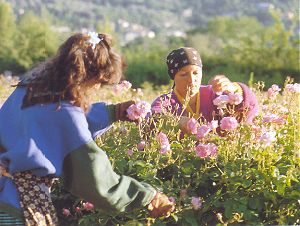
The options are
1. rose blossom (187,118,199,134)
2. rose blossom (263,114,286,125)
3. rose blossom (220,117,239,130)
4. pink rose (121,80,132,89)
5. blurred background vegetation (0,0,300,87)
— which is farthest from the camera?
blurred background vegetation (0,0,300,87)

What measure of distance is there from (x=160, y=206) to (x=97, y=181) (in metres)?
0.39

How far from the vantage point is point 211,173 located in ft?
10.1

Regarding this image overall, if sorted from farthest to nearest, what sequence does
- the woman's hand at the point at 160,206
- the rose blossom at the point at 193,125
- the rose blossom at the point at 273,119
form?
the rose blossom at the point at 273,119, the rose blossom at the point at 193,125, the woman's hand at the point at 160,206

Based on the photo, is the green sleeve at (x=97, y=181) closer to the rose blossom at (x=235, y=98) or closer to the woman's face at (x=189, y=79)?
the rose blossom at (x=235, y=98)

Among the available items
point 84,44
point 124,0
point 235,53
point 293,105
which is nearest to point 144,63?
point 235,53

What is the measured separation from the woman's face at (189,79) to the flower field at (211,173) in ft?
0.97

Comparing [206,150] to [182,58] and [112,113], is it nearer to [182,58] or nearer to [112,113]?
[112,113]

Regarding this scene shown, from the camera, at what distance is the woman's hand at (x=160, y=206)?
2803 millimetres

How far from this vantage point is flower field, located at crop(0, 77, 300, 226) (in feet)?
9.75

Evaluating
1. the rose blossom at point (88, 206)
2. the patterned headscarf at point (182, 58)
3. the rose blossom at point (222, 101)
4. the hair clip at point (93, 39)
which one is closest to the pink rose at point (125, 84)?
the patterned headscarf at point (182, 58)

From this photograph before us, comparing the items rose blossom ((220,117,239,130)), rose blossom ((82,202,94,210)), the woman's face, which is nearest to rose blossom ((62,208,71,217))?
rose blossom ((82,202,94,210))

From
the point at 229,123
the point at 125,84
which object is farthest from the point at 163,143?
the point at 125,84

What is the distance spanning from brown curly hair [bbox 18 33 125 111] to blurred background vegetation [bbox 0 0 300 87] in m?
5.88

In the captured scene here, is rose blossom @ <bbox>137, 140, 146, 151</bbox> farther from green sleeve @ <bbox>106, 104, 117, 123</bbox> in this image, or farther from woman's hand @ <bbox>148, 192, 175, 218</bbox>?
woman's hand @ <bbox>148, 192, 175, 218</bbox>
